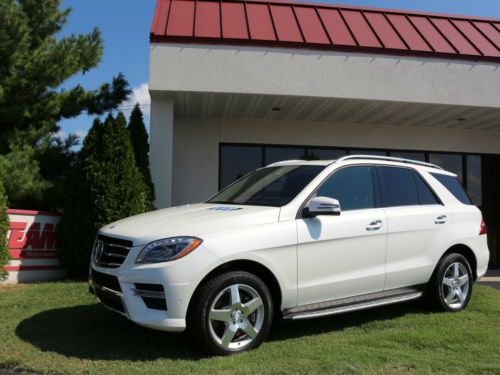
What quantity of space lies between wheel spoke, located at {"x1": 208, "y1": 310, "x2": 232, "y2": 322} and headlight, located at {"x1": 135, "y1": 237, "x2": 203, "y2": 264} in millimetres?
563

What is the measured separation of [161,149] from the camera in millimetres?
8586

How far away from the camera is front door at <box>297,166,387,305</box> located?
14.3ft

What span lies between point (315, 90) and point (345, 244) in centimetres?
458

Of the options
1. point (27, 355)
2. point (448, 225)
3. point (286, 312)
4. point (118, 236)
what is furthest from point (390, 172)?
point (27, 355)

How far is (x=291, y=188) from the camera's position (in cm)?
470

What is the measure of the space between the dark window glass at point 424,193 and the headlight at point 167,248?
2960mm

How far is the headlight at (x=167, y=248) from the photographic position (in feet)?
12.5

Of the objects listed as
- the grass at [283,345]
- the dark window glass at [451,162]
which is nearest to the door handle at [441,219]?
the grass at [283,345]

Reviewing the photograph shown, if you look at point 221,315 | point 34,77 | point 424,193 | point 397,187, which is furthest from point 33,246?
point 424,193

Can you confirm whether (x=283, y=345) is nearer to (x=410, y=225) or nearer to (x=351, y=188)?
(x=351, y=188)

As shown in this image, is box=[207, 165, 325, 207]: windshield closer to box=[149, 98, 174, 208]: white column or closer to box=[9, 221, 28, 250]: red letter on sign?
box=[149, 98, 174, 208]: white column

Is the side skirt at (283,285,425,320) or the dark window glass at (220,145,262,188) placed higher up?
the dark window glass at (220,145,262,188)

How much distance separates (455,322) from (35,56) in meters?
8.70

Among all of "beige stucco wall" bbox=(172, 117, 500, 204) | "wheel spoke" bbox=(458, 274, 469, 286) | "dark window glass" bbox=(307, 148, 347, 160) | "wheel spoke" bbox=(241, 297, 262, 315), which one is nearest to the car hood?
"wheel spoke" bbox=(241, 297, 262, 315)
